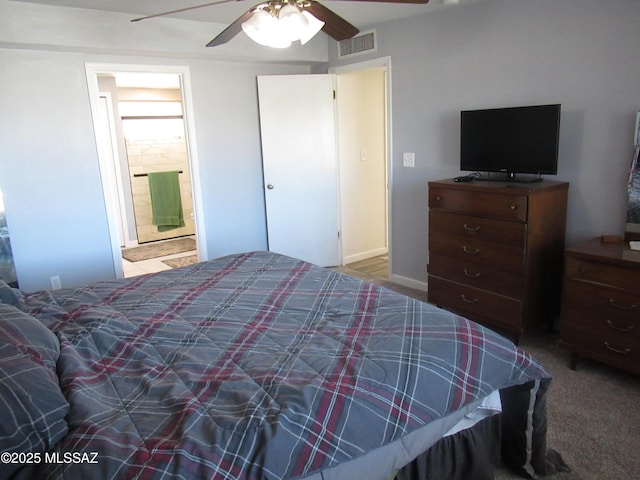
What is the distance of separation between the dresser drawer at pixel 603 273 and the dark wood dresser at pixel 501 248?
295 millimetres

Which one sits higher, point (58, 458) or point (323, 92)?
point (323, 92)

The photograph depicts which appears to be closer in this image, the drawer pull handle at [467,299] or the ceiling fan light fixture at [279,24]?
the ceiling fan light fixture at [279,24]

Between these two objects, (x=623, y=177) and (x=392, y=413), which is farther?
(x=623, y=177)

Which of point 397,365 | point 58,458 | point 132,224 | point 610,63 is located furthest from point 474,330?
point 132,224

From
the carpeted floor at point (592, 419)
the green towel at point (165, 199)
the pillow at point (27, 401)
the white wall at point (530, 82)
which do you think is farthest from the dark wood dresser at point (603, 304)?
the green towel at point (165, 199)

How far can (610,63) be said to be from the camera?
2729mm

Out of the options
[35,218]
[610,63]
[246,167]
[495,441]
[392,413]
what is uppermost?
[610,63]

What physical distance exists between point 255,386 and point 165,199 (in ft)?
18.1

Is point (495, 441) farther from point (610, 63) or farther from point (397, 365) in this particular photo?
point (610, 63)

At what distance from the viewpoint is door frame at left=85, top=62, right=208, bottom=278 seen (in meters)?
3.74

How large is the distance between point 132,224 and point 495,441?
224 inches

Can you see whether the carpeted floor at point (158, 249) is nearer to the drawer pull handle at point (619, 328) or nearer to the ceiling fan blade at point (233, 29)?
the ceiling fan blade at point (233, 29)

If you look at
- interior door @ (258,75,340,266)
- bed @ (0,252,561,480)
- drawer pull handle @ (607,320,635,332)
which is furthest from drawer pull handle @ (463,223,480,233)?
interior door @ (258,75,340,266)

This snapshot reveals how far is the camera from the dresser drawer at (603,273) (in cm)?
233
